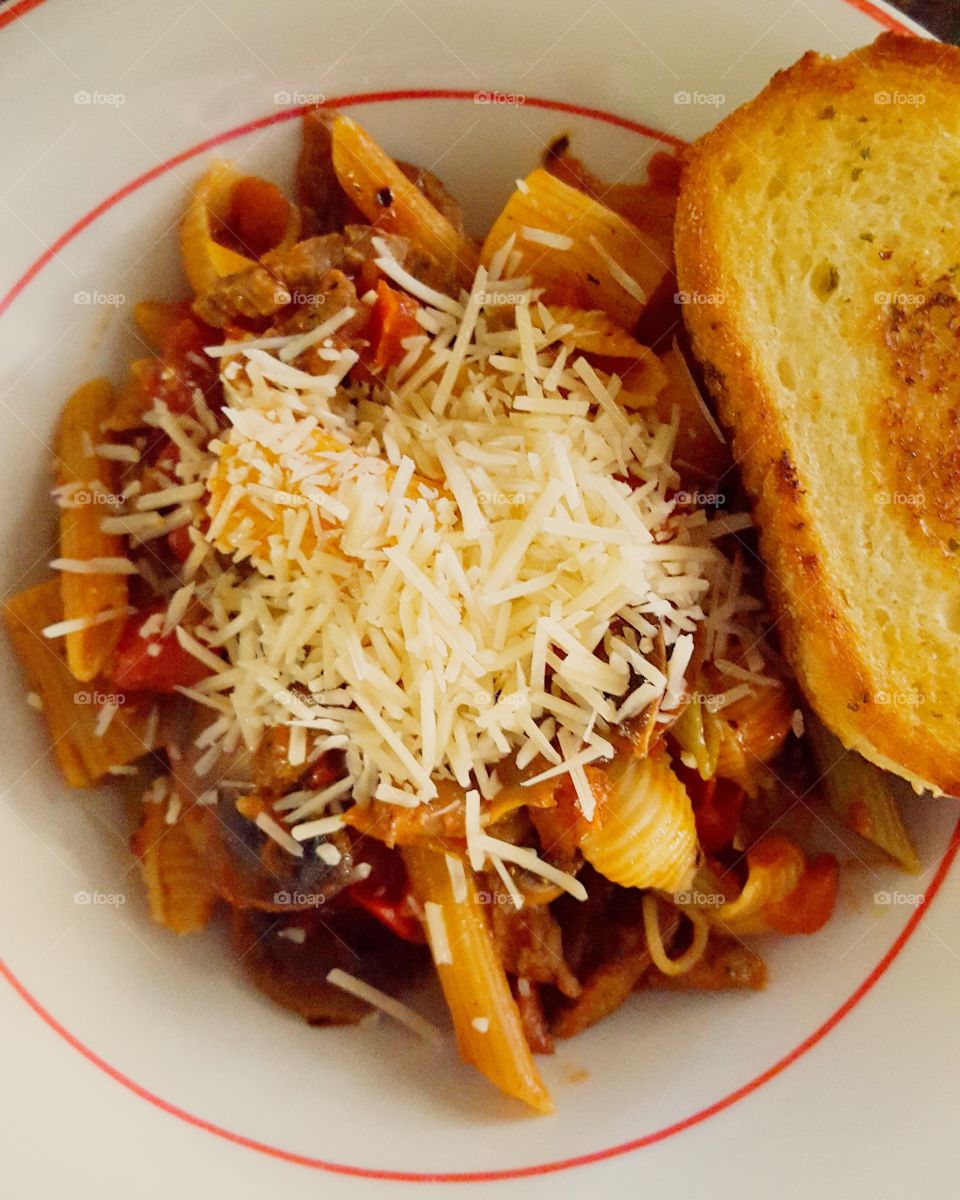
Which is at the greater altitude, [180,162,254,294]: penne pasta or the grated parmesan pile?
[180,162,254,294]: penne pasta

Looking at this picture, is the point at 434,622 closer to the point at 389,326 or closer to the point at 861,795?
the point at 389,326

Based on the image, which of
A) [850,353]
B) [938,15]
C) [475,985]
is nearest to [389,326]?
[850,353]

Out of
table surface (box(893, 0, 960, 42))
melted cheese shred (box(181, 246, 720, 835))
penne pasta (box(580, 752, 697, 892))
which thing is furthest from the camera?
table surface (box(893, 0, 960, 42))

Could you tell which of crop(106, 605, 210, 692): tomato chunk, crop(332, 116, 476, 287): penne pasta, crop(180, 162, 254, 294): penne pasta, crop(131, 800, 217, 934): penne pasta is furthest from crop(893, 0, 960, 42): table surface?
crop(131, 800, 217, 934): penne pasta

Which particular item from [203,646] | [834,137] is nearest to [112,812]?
[203,646]

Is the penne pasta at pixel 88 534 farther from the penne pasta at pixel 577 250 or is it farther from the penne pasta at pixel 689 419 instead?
the penne pasta at pixel 689 419

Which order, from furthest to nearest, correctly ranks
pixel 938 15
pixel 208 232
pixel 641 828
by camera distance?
pixel 938 15 < pixel 208 232 < pixel 641 828

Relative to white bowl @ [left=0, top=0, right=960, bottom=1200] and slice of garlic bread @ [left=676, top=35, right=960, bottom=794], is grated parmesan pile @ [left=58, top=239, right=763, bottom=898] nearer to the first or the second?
slice of garlic bread @ [left=676, top=35, right=960, bottom=794]

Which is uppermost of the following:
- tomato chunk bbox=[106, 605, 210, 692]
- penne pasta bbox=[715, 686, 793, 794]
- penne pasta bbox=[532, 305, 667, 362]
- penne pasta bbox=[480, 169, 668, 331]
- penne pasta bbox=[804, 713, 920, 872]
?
penne pasta bbox=[480, 169, 668, 331]

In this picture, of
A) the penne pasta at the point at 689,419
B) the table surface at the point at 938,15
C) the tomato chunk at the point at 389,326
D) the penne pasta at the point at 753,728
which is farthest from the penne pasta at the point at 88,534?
the table surface at the point at 938,15
